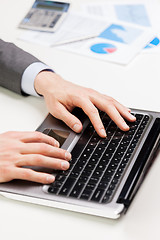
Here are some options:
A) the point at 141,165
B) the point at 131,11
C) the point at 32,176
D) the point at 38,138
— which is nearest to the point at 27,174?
the point at 32,176

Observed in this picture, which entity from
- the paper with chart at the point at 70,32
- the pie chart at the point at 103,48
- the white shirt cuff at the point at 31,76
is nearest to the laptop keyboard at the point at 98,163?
the white shirt cuff at the point at 31,76

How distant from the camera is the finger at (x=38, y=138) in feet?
3.23

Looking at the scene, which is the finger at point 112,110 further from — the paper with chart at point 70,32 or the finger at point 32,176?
the paper with chart at point 70,32

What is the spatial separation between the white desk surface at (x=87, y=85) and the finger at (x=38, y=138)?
0.12m

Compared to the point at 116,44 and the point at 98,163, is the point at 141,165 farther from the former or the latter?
the point at 116,44

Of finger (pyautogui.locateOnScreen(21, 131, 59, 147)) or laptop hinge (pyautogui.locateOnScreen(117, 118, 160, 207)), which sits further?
finger (pyautogui.locateOnScreen(21, 131, 59, 147))

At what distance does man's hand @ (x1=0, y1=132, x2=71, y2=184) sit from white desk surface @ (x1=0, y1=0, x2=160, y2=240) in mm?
58

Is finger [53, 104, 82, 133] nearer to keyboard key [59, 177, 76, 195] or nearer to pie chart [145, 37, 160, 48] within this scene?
keyboard key [59, 177, 76, 195]

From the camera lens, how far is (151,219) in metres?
0.82

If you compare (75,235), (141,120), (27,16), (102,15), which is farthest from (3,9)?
(75,235)

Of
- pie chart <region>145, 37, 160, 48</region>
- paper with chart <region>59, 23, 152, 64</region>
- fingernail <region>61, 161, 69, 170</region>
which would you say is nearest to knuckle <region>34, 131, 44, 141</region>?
fingernail <region>61, 161, 69, 170</region>

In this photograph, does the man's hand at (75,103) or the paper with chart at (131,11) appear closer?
the man's hand at (75,103)

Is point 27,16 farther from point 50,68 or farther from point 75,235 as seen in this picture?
point 75,235

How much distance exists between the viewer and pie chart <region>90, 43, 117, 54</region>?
1.42 m
